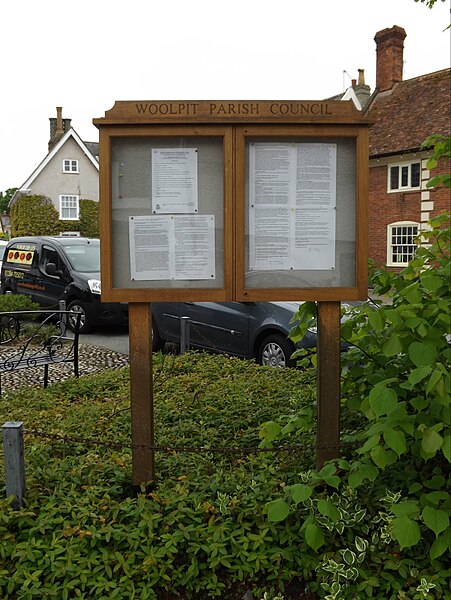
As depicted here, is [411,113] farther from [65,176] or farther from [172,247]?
[172,247]

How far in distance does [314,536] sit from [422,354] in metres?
0.99

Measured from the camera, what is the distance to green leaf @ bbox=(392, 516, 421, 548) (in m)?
2.75

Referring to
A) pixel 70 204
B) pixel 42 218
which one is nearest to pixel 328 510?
pixel 42 218

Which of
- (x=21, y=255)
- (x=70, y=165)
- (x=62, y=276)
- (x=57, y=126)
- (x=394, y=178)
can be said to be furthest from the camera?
(x=57, y=126)

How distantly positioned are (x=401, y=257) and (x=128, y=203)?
26.1 m

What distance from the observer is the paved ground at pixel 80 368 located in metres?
8.60

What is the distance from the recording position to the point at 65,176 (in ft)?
142

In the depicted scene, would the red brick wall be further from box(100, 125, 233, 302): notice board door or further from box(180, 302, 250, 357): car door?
box(100, 125, 233, 302): notice board door

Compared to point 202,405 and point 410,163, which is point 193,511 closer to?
point 202,405

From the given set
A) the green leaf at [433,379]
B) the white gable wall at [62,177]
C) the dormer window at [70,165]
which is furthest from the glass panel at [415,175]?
the green leaf at [433,379]

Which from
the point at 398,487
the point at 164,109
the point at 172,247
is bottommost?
the point at 398,487

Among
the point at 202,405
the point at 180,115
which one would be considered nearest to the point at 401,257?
the point at 202,405

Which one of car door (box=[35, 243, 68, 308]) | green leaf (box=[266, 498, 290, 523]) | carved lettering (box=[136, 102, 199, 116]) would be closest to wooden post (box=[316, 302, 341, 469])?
green leaf (box=[266, 498, 290, 523])

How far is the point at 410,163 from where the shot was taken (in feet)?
90.8
